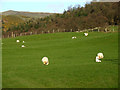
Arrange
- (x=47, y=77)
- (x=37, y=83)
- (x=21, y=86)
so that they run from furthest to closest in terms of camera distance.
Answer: (x=47, y=77) → (x=37, y=83) → (x=21, y=86)

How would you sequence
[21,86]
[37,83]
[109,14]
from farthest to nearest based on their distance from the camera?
[109,14] → [37,83] → [21,86]

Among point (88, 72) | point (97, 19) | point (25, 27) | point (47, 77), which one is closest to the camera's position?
point (47, 77)

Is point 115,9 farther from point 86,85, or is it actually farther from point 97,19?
point 86,85

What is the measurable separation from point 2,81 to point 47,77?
2.01 m

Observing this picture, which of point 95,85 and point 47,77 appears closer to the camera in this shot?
point 95,85

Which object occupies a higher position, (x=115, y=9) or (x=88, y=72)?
(x=115, y=9)

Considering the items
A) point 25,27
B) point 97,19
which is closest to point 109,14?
point 97,19

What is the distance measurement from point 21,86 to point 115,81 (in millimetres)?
3758

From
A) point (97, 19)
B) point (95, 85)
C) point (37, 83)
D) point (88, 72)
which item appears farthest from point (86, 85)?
point (97, 19)

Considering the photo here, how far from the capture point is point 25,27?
126875 mm

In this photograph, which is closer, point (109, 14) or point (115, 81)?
point (115, 81)

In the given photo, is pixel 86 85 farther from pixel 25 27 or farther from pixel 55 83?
pixel 25 27

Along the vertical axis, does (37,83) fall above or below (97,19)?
below

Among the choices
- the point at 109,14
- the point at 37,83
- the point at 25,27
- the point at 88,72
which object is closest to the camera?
the point at 37,83
